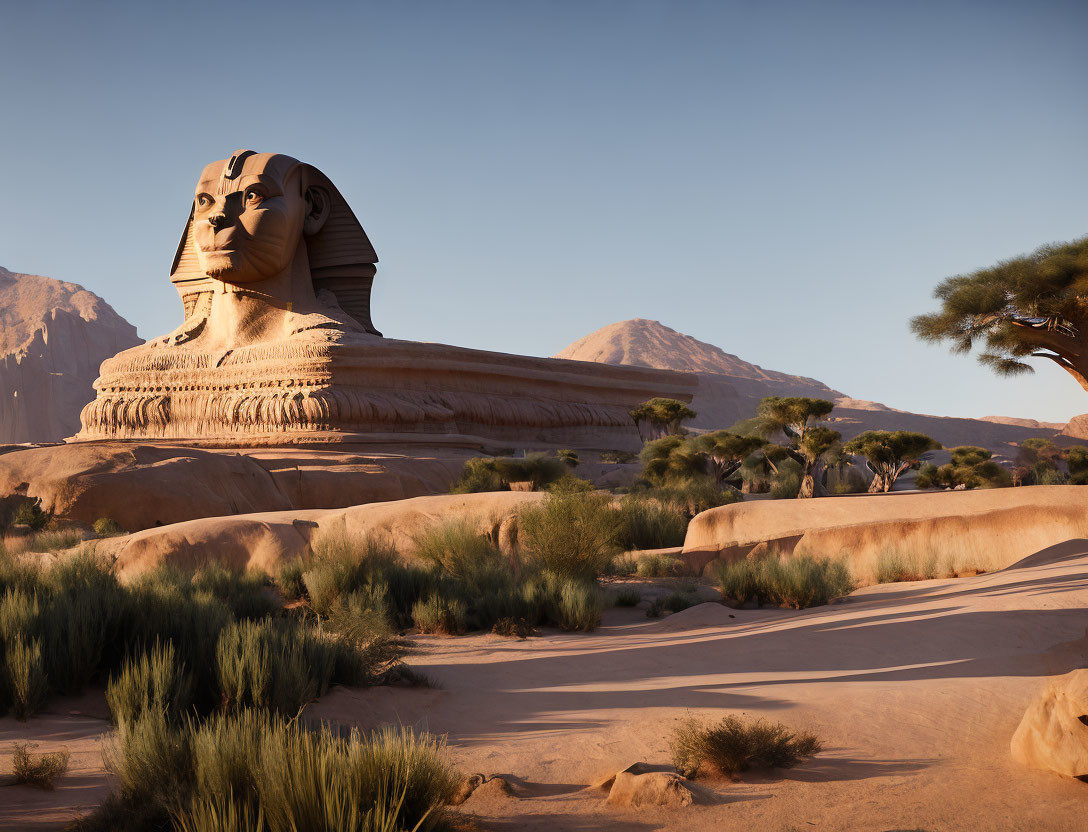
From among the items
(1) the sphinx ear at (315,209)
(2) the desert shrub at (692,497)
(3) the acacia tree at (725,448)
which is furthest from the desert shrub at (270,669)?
(1) the sphinx ear at (315,209)

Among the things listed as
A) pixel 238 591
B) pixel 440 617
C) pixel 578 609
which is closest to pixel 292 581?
pixel 238 591

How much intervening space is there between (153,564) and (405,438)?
9073 millimetres

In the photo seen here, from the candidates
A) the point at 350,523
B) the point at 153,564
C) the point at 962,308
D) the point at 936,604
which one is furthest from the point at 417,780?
the point at 962,308

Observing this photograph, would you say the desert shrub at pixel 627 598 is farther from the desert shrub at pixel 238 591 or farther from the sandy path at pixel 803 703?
the desert shrub at pixel 238 591

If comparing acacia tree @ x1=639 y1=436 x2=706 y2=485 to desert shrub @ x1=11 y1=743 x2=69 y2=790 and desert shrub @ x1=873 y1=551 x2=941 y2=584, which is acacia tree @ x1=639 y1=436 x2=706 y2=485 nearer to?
desert shrub @ x1=873 y1=551 x2=941 y2=584

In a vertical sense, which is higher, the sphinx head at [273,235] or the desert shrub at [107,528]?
the sphinx head at [273,235]

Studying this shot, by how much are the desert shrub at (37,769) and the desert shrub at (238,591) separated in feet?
10.6

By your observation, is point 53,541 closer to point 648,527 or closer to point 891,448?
point 648,527

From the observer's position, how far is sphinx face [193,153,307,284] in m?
18.9

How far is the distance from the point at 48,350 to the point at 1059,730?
95866mm

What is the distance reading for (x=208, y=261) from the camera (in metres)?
19.2

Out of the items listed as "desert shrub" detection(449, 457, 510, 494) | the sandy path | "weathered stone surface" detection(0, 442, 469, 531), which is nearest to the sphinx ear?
"weathered stone surface" detection(0, 442, 469, 531)

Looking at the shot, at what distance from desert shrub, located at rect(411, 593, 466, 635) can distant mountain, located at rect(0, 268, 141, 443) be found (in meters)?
68.6

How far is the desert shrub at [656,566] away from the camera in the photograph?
398 inches
